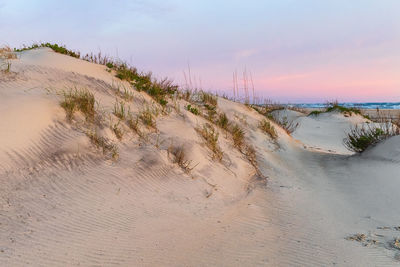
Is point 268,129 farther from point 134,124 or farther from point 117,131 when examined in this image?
point 117,131

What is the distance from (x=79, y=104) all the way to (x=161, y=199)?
2.46 metres

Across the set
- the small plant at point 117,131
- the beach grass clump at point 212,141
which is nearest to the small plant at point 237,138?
the beach grass clump at point 212,141

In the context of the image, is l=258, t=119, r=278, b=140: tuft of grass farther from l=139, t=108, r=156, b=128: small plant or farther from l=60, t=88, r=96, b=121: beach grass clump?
l=60, t=88, r=96, b=121: beach grass clump

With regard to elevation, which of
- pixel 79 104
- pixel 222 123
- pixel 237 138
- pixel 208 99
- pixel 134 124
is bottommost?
pixel 237 138

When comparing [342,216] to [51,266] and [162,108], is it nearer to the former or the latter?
[51,266]

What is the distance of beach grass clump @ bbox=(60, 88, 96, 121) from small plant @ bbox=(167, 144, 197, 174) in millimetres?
1478

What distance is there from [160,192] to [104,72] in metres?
4.34

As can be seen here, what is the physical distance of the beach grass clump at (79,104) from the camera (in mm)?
5145

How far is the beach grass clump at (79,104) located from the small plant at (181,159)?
1.48m

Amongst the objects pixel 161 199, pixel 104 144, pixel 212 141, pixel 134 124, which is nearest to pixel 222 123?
pixel 212 141

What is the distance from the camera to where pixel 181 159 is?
4953 millimetres

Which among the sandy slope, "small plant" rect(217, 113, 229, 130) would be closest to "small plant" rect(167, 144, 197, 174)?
the sandy slope

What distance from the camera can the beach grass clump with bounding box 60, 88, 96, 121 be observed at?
5145 mm

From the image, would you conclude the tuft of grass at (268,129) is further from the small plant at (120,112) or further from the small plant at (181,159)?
the small plant at (120,112)
